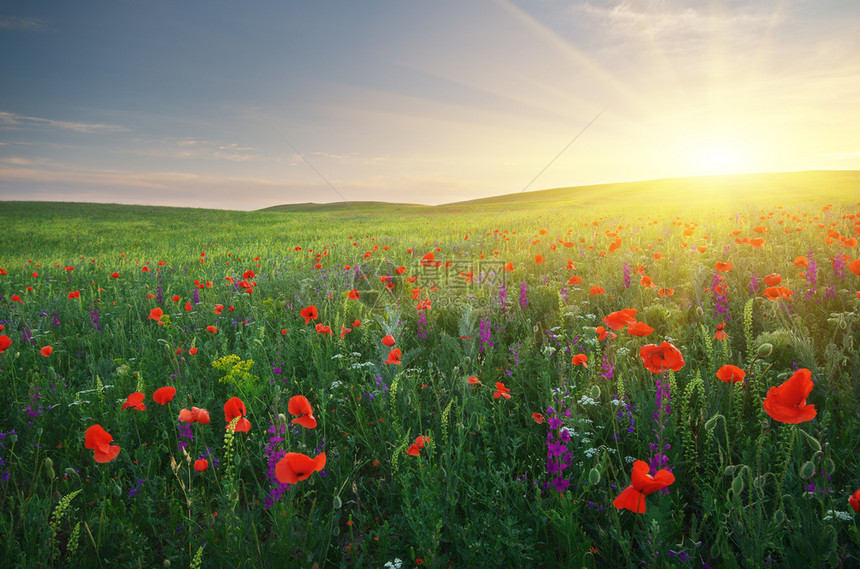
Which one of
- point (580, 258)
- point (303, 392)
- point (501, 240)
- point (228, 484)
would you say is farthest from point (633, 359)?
point (501, 240)

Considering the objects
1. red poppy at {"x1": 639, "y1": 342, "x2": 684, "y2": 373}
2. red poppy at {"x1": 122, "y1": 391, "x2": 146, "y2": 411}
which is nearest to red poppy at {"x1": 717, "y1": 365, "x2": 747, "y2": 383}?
red poppy at {"x1": 639, "y1": 342, "x2": 684, "y2": 373}

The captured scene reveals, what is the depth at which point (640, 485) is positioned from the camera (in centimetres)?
120

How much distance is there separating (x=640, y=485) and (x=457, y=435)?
1157mm

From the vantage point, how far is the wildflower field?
1.53 m

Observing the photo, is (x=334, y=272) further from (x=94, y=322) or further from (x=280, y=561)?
(x=280, y=561)

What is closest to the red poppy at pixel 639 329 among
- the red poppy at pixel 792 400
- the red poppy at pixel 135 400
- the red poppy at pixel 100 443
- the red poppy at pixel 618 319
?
the red poppy at pixel 618 319

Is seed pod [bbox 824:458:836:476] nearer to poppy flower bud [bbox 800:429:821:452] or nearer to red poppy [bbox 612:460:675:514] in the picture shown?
poppy flower bud [bbox 800:429:821:452]

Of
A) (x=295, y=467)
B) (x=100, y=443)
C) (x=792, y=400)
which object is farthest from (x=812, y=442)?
(x=100, y=443)

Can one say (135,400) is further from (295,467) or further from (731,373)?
(731,373)

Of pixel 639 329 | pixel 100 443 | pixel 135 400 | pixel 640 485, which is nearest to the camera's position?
pixel 640 485

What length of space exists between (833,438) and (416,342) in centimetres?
254

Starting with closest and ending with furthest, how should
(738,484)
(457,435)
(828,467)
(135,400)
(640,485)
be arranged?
(640,485) → (738,484) → (828,467) → (135,400) → (457,435)

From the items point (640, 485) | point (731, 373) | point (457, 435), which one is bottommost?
point (457, 435)

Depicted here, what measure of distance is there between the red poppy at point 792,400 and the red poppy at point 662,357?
323 mm
